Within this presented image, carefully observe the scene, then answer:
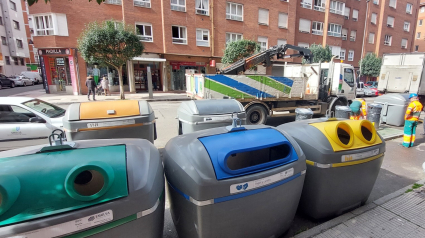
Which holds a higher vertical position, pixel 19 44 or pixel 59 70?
pixel 19 44

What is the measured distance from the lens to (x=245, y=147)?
1.95 metres

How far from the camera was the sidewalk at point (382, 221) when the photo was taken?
249 cm

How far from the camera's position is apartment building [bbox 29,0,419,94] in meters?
17.2

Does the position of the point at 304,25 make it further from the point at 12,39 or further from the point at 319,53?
the point at 12,39

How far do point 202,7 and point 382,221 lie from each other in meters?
21.8

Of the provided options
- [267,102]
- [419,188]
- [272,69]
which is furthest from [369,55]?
[419,188]

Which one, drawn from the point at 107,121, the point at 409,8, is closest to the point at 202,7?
the point at 107,121

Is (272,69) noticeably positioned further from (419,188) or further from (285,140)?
(285,140)

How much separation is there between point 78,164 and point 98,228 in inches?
18.7

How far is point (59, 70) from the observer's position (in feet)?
60.0

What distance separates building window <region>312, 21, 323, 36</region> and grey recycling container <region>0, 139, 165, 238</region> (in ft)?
101

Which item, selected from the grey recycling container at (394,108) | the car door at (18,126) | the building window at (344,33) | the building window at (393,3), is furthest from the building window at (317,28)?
the car door at (18,126)

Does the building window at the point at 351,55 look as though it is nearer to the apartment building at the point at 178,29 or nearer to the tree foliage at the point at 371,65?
the apartment building at the point at 178,29

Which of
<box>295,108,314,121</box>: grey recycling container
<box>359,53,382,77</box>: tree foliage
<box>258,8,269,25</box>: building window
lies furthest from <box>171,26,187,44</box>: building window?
<box>359,53,382,77</box>: tree foliage
